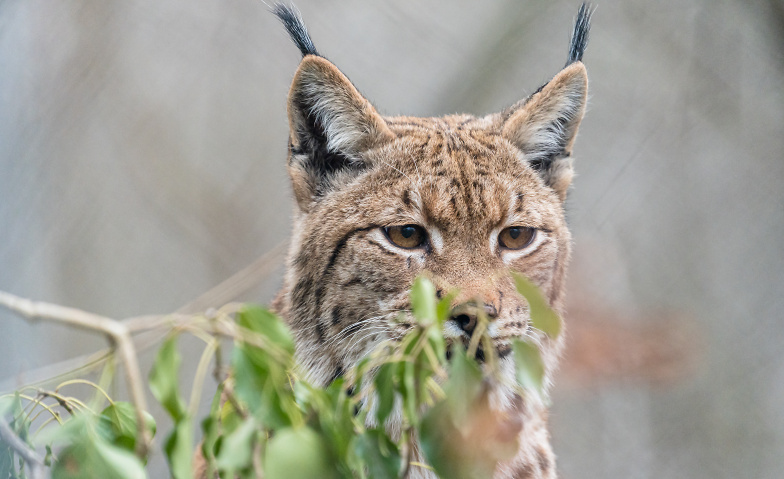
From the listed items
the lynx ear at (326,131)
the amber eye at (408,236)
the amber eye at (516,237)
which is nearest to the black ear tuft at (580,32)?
the amber eye at (516,237)

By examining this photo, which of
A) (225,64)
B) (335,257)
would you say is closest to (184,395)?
(225,64)

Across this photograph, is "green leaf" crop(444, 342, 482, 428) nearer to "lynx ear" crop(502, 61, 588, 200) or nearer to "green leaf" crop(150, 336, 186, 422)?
"green leaf" crop(150, 336, 186, 422)

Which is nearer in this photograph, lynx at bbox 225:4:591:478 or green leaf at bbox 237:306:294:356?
green leaf at bbox 237:306:294:356

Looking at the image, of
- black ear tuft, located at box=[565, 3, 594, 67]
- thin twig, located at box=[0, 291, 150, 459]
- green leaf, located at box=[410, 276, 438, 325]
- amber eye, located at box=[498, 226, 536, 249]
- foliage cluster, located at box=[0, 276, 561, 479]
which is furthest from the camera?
black ear tuft, located at box=[565, 3, 594, 67]

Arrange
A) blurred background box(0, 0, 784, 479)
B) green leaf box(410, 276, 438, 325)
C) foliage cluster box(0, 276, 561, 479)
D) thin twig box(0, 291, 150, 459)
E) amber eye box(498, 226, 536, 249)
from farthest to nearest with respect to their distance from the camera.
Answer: blurred background box(0, 0, 784, 479)
amber eye box(498, 226, 536, 249)
green leaf box(410, 276, 438, 325)
foliage cluster box(0, 276, 561, 479)
thin twig box(0, 291, 150, 459)

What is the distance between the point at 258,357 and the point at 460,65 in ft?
14.6

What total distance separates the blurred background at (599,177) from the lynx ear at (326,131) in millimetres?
2310

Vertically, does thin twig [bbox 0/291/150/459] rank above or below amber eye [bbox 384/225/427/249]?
below

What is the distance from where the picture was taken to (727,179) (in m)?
5.20

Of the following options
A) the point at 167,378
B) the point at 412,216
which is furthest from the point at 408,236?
the point at 167,378

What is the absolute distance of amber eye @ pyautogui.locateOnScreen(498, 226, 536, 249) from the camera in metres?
2.64

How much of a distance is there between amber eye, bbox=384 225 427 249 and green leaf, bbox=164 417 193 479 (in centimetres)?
148

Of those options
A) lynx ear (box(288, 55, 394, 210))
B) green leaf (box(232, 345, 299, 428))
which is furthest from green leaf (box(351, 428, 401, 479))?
lynx ear (box(288, 55, 394, 210))

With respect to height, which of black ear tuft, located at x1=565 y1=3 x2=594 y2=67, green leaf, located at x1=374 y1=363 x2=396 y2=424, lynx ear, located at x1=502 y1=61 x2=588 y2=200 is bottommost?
green leaf, located at x1=374 y1=363 x2=396 y2=424
